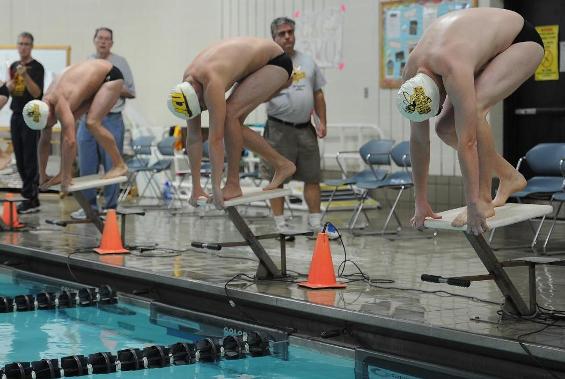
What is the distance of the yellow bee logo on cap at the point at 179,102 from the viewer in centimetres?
647

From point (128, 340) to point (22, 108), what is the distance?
218 inches

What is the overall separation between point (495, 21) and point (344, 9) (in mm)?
7557

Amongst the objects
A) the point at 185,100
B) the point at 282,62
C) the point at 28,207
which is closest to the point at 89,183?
the point at 185,100

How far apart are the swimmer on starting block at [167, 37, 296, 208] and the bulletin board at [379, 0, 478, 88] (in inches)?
197

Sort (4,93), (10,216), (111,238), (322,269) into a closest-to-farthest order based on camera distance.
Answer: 1. (322,269)
2. (111,238)
3. (10,216)
4. (4,93)

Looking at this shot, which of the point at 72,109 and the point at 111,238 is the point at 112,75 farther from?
the point at 111,238

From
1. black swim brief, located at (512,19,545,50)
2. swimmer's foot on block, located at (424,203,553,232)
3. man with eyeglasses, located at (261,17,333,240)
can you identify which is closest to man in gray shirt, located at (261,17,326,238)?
man with eyeglasses, located at (261,17,333,240)

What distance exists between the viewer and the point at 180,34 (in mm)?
15273

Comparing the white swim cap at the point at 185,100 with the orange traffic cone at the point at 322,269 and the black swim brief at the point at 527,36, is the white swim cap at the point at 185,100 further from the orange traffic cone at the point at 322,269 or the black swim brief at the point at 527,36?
the black swim brief at the point at 527,36

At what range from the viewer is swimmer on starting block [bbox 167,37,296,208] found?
A: 6512 millimetres

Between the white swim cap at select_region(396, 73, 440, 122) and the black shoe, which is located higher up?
Result: the white swim cap at select_region(396, 73, 440, 122)

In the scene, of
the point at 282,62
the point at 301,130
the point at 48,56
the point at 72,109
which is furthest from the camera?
the point at 48,56

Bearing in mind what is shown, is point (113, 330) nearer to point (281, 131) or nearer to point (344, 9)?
point (281, 131)

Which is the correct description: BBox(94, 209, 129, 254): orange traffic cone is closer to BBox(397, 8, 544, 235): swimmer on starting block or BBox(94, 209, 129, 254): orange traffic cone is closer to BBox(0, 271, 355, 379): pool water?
BBox(0, 271, 355, 379): pool water
